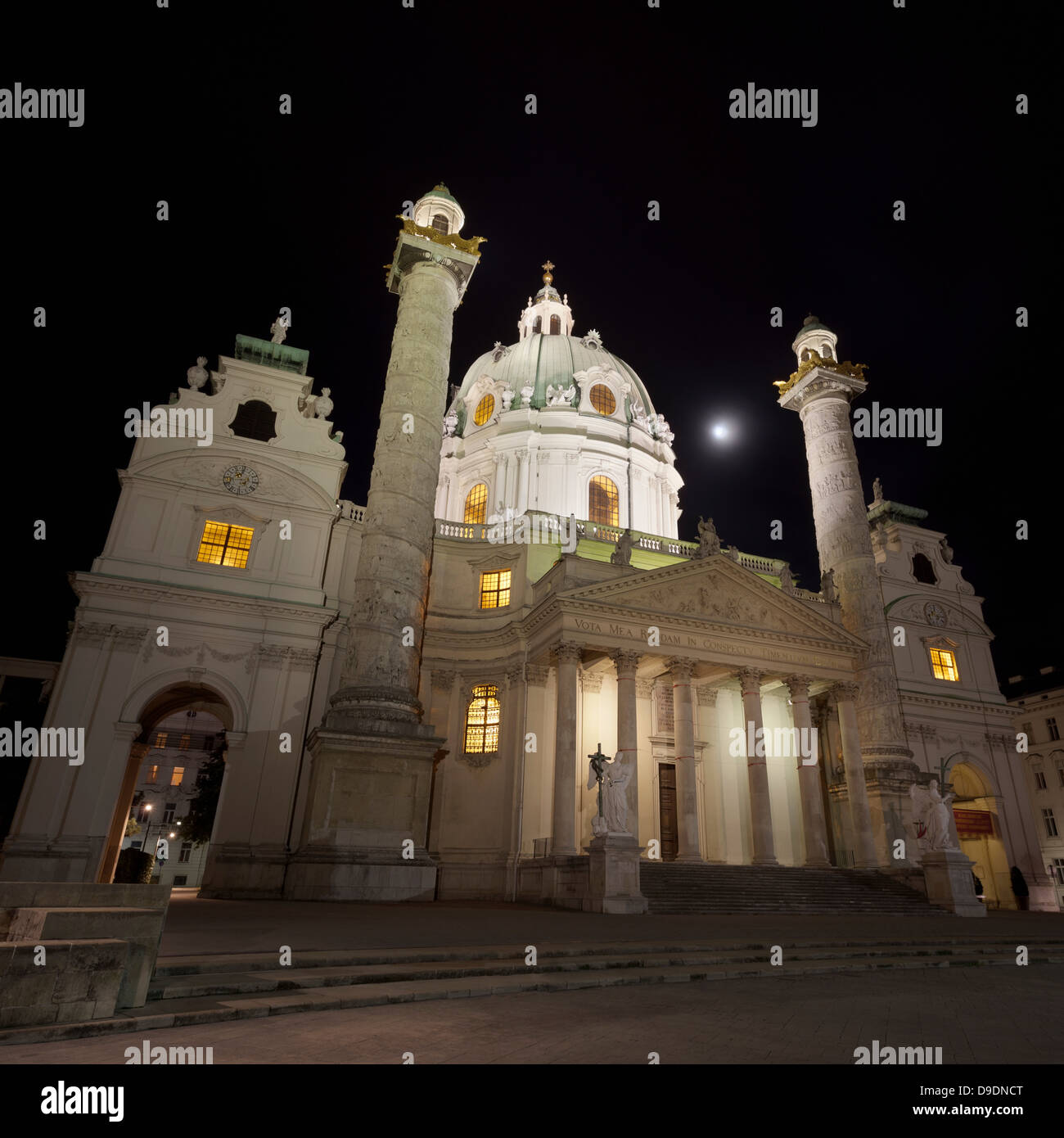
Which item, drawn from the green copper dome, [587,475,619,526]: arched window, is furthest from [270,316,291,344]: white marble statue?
[587,475,619,526]: arched window

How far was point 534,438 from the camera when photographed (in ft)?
135

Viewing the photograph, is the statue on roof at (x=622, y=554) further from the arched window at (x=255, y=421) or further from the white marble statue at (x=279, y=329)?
the white marble statue at (x=279, y=329)

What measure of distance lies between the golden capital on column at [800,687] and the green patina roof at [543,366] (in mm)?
23523

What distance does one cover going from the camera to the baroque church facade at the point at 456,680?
70.3 feet

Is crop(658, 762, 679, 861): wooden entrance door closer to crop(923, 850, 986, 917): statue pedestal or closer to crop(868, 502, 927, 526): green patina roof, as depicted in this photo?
crop(923, 850, 986, 917): statue pedestal

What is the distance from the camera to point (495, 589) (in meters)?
32.6

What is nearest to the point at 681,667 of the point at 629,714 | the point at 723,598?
the point at 629,714

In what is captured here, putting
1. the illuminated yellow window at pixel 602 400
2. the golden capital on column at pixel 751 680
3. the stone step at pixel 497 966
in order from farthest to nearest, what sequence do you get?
the illuminated yellow window at pixel 602 400, the golden capital on column at pixel 751 680, the stone step at pixel 497 966

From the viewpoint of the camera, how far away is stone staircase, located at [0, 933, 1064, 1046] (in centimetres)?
595

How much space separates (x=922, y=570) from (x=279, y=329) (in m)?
37.5

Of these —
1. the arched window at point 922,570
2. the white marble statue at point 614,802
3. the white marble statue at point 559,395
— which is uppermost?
the white marble statue at point 559,395

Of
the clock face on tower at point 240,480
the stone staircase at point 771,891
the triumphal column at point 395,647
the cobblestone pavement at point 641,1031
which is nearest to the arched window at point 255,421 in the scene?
the clock face on tower at point 240,480

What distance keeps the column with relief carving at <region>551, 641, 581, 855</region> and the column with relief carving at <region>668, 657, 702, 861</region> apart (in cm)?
395
